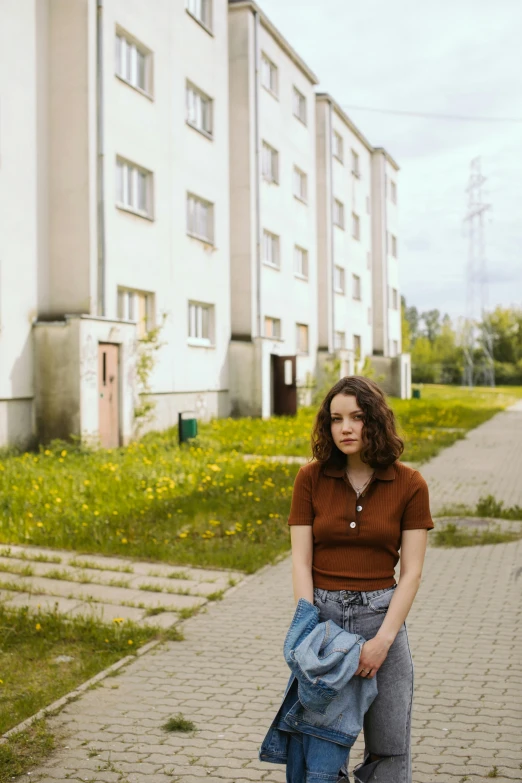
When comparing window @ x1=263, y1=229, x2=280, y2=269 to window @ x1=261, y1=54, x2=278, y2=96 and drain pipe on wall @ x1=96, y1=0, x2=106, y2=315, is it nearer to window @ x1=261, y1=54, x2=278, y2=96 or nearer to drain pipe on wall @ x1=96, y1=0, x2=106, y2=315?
window @ x1=261, y1=54, x2=278, y2=96

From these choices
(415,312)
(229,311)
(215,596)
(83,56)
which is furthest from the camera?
(415,312)

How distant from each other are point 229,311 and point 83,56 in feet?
29.2

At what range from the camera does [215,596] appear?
22.2 feet

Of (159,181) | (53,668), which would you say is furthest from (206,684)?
(159,181)

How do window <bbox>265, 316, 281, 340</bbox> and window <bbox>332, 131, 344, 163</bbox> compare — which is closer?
window <bbox>265, 316, 281, 340</bbox>

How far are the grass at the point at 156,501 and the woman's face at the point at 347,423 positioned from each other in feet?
16.2

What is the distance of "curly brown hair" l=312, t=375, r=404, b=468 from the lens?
9.45 ft

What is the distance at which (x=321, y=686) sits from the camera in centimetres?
262

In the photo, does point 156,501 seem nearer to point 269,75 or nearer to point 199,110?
point 199,110

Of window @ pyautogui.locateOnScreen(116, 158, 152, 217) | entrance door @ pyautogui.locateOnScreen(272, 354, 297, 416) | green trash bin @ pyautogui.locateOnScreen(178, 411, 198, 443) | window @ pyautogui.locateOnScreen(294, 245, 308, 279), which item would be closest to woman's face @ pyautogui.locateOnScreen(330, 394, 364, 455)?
green trash bin @ pyautogui.locateOnScreen(178, 411, 198, 443)

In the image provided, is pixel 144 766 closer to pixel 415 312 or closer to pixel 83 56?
pixel 83 56

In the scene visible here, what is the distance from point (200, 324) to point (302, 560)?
19171 millimetres

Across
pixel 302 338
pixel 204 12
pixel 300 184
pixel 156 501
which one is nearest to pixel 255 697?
pixel 156 501

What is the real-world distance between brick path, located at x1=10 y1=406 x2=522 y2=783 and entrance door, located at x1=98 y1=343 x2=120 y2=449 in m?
8.94
